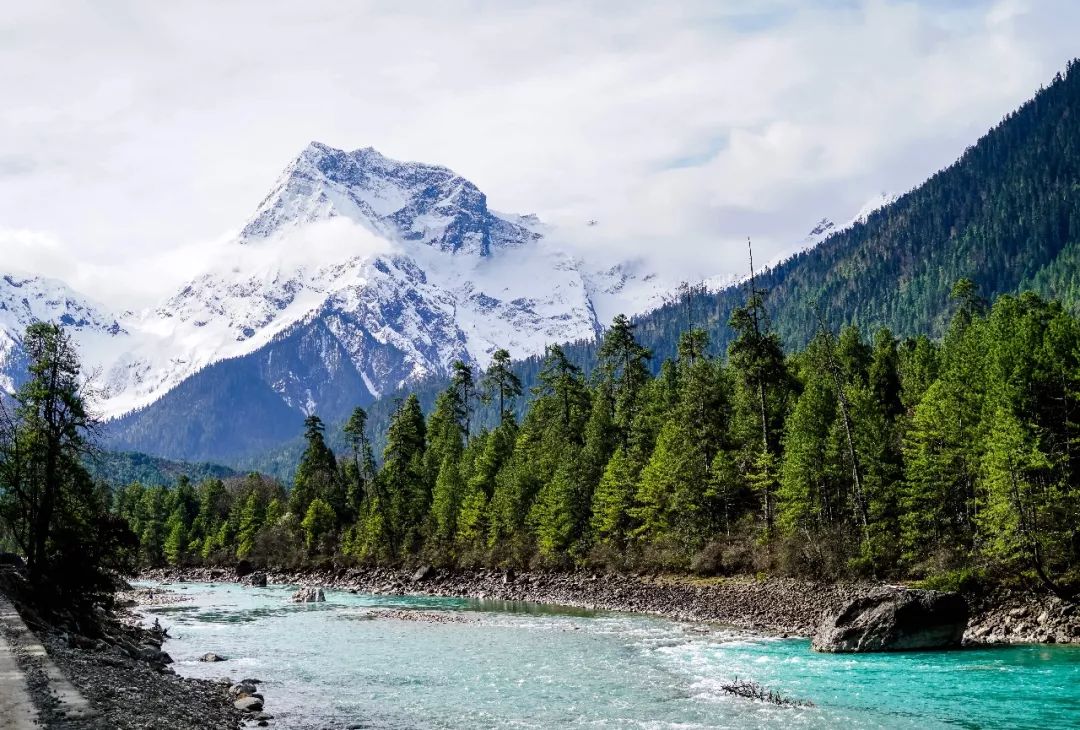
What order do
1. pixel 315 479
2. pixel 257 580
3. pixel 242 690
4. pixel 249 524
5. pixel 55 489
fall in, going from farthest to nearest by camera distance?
pixel 249 524 → pixel 315 479 → pixel 257 580 → pixel 55 489 → pixel 242 690

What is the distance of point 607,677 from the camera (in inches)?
1368

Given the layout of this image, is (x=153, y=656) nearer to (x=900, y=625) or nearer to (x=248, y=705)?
(x=248, y=705)

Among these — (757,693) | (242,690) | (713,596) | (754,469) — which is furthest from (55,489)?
(754,469)

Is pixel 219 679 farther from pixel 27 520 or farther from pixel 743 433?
pixel 743 433

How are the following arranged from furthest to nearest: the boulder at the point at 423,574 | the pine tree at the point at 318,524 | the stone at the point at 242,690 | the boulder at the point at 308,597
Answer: the pine tree at the point at 318,524
the boulder at the point at 423,574
the boulder at the point at 308,597
the stone at the point at 242,690

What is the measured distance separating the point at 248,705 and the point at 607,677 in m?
13.3

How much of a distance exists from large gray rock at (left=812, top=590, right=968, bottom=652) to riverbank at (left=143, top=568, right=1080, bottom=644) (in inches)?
63.8

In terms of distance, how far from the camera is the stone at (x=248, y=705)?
29.0 m

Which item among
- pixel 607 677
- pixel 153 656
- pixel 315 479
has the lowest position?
pixel 607 677

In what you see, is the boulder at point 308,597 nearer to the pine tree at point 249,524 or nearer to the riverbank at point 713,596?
the riverbank at point 713,596

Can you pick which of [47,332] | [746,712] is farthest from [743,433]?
[47,332]

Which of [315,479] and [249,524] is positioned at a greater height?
[315,479]

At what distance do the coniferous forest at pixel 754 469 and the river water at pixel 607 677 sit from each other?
11932mm

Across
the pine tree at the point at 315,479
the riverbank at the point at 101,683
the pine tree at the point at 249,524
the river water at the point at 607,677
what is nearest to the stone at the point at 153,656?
the riverbank at the point at 101,683
